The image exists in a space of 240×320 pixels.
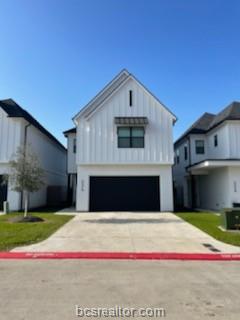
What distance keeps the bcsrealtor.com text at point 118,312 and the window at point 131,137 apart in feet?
49.5

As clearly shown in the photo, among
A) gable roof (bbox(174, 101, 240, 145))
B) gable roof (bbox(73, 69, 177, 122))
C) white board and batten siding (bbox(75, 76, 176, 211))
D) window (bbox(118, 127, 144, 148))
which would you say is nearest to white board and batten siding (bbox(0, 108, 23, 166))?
white board and batten siding (bbox(75, 76, 176, 211))

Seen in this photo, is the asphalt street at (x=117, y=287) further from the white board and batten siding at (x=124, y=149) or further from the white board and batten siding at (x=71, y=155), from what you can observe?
the white board and batten siding at (x=71, y=155)

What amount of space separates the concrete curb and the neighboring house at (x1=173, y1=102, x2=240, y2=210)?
10797mm

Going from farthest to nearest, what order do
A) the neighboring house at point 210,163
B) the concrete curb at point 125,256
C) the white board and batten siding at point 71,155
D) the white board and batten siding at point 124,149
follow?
the white board and batten siding at point 71,155, the white board and batten siding at point 124,149, the neighboring house at point 210,163, the concrete curb at point 125,256

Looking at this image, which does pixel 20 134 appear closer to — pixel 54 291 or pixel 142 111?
pixel 142 111

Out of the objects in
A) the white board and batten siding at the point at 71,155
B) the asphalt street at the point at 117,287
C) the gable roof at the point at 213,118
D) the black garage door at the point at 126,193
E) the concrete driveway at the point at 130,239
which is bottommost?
the asphalt street at the point at 117,287

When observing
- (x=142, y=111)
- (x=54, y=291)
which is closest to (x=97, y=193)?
(x=142, y=111)

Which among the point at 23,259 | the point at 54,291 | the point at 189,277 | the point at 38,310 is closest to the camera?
the point at 38,310

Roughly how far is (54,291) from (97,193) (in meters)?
13.9

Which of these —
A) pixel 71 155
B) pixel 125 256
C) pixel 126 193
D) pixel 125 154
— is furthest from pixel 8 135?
pixel 125 256

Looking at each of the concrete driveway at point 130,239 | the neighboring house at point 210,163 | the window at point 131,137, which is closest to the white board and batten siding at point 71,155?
the window at point 131,137

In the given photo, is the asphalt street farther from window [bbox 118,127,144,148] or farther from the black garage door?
window [bbox 118,127,144,148]

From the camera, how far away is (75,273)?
6.11 m

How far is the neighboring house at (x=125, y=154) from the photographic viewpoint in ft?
61.3
